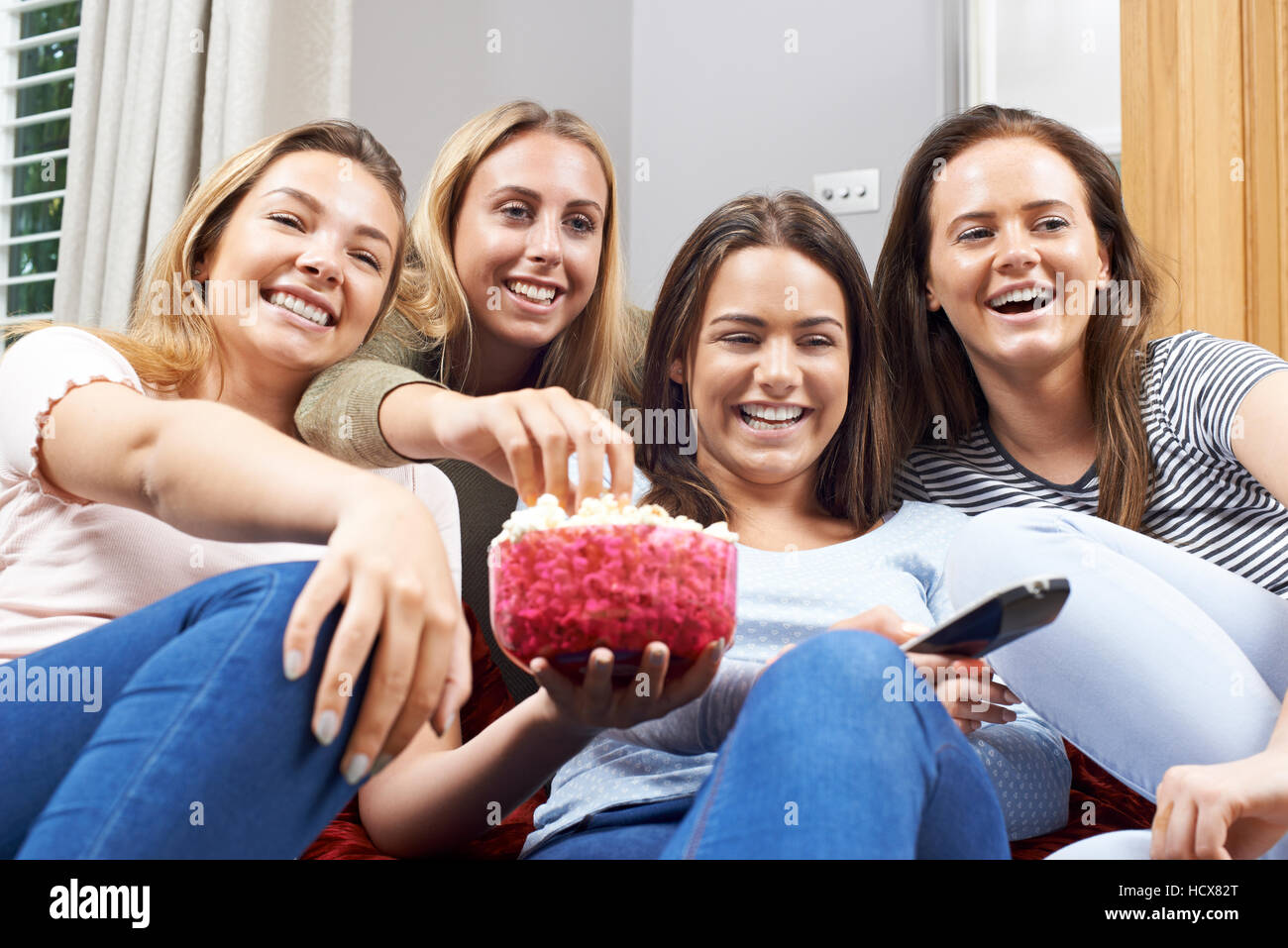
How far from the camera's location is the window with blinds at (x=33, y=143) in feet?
8.07

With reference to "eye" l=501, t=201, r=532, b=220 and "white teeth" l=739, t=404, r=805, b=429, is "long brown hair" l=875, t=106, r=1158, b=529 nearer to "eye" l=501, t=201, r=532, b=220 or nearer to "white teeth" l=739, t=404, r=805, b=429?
"white teeth" l=739, t=404, r=805, b=429

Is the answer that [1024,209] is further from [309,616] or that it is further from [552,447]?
[309,616]

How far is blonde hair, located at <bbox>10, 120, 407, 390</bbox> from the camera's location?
117 cm

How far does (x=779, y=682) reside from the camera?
0.72 meters

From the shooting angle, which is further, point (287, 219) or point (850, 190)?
point (850, 190)

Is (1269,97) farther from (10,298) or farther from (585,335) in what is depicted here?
(10,298)

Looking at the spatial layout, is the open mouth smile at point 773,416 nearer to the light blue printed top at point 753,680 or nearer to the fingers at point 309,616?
the light blue printed top at point 753,680

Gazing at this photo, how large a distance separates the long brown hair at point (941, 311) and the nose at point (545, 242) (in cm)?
44

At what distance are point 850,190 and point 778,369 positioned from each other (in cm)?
146

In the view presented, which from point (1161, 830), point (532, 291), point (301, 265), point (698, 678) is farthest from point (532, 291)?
point (1161, 830)

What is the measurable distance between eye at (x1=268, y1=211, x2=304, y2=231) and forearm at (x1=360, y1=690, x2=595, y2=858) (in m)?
0.58

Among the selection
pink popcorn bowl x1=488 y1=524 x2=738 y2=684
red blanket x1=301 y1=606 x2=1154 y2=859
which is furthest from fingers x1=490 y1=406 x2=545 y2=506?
red blanket x1=301 y1=606 x2=1154 y2=859

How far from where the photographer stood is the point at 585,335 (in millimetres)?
1711

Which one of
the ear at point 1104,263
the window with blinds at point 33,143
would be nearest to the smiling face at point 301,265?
the ear at point 1104,263
